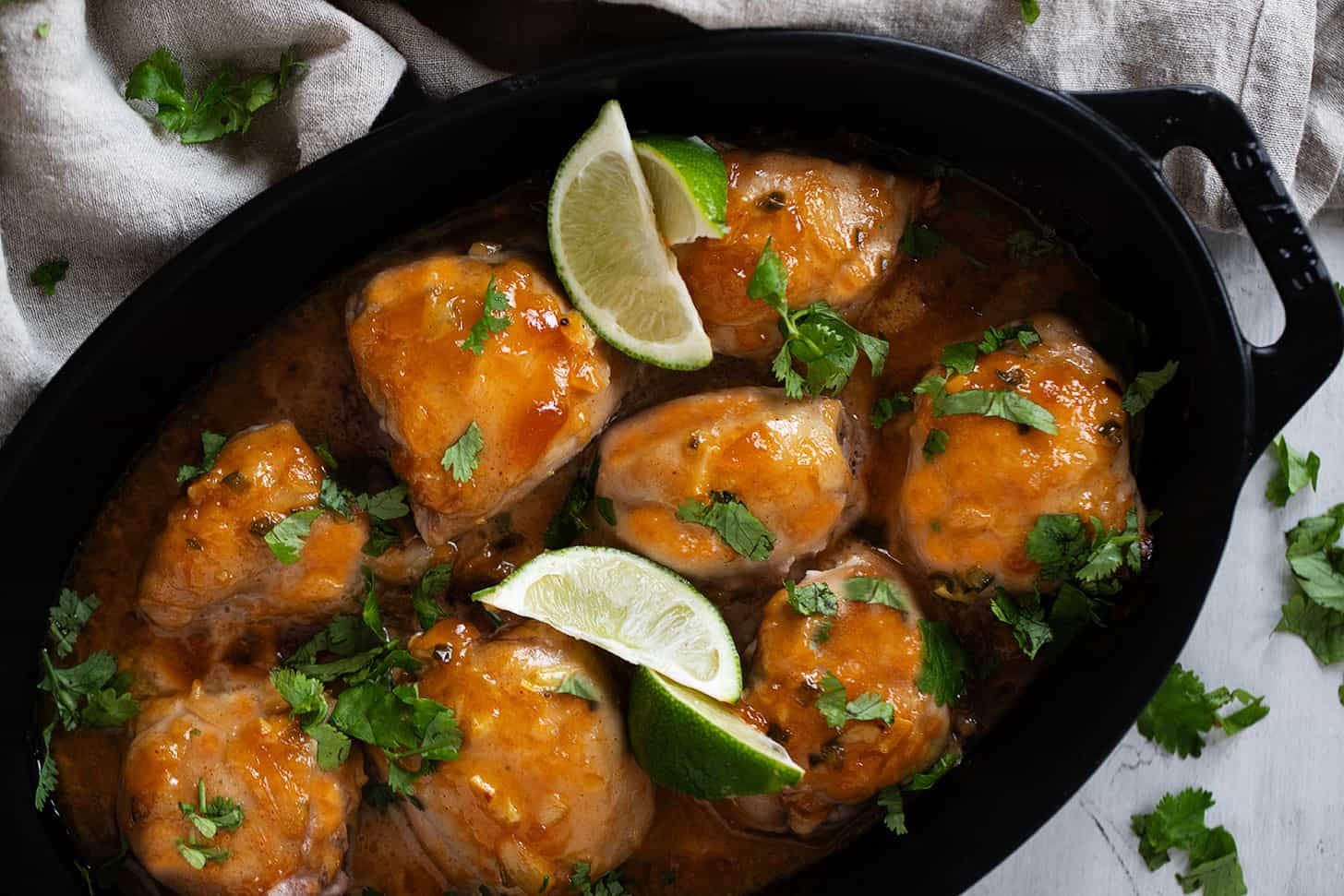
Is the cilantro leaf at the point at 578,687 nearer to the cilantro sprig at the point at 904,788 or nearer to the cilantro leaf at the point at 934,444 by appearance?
the cilantro sprig at the point at 904,788

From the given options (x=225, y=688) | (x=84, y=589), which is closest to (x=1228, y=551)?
(x=225, y=688)

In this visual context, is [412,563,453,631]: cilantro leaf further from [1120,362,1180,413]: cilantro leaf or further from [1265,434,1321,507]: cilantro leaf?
[1265,434,1321,507]: cilantro leaf

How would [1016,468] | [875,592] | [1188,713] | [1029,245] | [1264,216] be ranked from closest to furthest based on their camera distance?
[1264,216] → [1016,468] → [875,592] → [1029,245] → [1188,713]

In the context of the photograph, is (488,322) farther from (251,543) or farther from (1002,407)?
(1002,407)

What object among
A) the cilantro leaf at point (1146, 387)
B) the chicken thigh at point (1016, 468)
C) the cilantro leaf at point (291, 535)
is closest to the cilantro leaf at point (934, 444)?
the chicken thigh at point (1016, 468)

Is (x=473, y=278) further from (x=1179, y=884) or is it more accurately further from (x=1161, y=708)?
(x=1179, y=884)

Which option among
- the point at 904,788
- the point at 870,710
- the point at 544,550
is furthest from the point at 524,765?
the point at 904,788
